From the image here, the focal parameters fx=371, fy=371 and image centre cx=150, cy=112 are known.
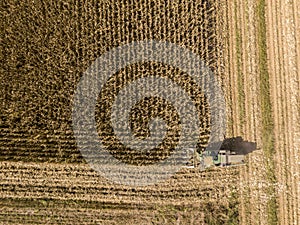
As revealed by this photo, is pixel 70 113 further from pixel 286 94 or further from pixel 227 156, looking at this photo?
pixel 286 94

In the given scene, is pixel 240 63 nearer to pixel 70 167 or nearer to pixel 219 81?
pixel 219 81

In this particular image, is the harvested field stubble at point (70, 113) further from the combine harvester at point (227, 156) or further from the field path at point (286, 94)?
the field path at point (286, 94)

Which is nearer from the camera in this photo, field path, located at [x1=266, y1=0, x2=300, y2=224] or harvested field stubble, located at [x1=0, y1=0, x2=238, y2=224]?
harvested field stubble, located at [x1=0, y1=0, x2=238, y2=224]

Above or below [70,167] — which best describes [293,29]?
above

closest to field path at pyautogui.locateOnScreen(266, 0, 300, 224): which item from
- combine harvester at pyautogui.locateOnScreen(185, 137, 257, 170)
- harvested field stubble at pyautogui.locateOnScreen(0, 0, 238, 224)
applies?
combine harvester at pyautogui.locateOnScreen(185, 137, 257, 170)

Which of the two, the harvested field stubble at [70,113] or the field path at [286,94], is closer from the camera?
the harvested field stubble at [70,113]

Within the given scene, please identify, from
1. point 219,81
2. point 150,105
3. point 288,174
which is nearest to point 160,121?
point 150,105

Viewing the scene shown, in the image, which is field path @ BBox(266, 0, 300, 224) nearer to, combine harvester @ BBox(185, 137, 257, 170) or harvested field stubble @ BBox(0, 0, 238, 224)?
combine harvester @ BBox(185, 137, 257, 170)

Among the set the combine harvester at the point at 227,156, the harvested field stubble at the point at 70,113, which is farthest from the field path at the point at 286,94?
the harvested field stubble at the point at 70,113
